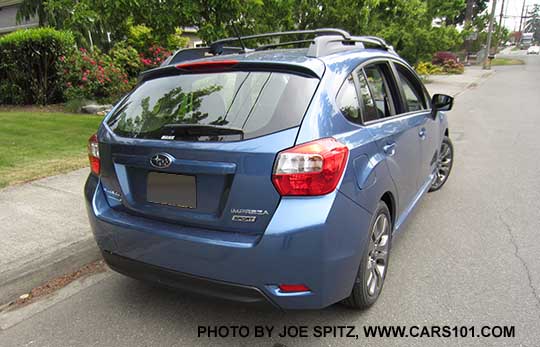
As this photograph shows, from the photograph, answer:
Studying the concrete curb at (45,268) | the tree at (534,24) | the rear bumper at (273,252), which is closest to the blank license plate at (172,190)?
the rear bumper at (273,252)

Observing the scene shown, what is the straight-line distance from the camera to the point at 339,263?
218 cm

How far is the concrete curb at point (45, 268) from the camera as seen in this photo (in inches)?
120

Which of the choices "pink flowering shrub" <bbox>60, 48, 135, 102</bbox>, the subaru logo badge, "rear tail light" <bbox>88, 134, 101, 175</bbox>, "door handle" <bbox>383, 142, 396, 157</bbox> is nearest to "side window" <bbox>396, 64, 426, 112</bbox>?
"door handle" <bbox>383, 142, 396, 157</bbox>

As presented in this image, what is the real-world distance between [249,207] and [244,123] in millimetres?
458

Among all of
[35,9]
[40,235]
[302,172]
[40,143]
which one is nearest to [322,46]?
[302,172]

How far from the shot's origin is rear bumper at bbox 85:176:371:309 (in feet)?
6.72

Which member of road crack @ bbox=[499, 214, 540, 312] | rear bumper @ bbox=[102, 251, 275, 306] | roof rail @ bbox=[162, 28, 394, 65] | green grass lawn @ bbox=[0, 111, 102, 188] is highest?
roof rail @ bbox=[162, 28, 394, 65]

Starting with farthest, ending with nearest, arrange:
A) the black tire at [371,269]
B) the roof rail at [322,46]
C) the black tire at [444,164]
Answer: the black tire at [444,164]
the roof rail at [322,46]
the black tire at [371,269]

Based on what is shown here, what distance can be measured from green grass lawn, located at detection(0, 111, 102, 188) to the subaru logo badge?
3596 millimetres

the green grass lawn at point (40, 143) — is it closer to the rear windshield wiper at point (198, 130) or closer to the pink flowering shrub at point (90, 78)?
the pink flowering shrub at point (90, 78)

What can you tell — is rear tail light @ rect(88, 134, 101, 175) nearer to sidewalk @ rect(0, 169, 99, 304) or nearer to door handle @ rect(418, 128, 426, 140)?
sidewalk @ rect(0, 169, 99, 304)

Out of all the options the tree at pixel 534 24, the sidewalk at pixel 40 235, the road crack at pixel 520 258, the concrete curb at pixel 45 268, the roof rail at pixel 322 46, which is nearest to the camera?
the roof rail at pixel 322 46

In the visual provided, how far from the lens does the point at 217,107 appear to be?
2.38 meters

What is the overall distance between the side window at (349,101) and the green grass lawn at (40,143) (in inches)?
172
